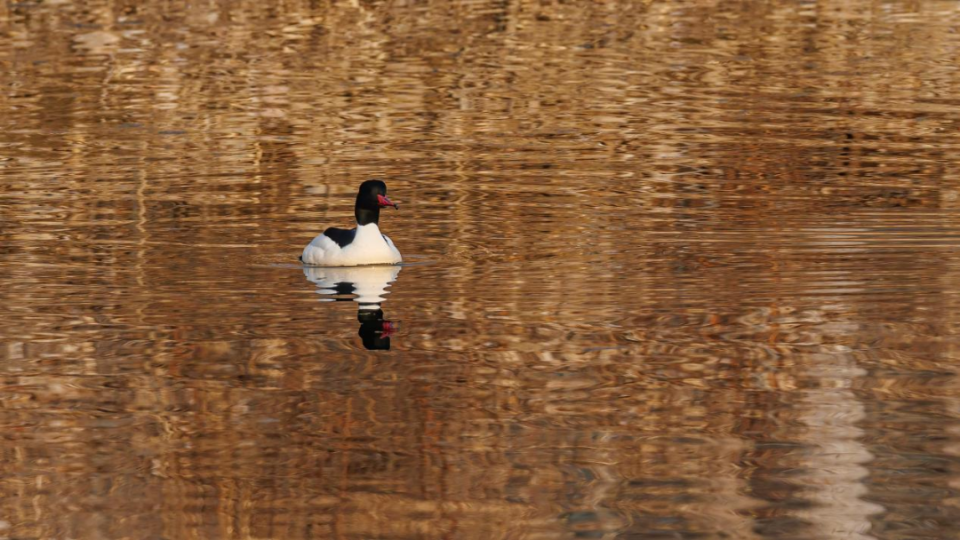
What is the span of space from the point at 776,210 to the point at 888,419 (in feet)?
24.0

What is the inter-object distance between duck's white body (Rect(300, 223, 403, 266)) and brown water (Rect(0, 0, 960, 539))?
0.19 metres

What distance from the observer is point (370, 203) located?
15281 mm

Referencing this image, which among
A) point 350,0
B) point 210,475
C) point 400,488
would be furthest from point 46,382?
point 350,0

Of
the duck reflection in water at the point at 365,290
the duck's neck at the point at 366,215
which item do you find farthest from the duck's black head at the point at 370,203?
the duck reflection in water at the point at 365,290

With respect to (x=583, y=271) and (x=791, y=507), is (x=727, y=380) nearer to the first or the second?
(x=791, y=507)

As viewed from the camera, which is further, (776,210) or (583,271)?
(776,210)

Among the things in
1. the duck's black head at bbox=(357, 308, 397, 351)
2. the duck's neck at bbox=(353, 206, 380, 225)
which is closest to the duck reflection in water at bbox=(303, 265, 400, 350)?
the duck's black head at bbox=(357, 308, 397, 351)

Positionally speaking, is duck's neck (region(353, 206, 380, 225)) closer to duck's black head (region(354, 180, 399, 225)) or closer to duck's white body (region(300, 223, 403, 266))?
duck's black head (region(354, 180, 399, 225))

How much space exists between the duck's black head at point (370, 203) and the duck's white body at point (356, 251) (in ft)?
1.01

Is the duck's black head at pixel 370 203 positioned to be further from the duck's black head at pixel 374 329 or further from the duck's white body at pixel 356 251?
the duck's black head at pixel 374 329

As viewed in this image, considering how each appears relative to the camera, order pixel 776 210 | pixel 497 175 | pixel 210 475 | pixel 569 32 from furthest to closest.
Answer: pixel 569 32, pixel 497 175, pixel 776 210, pixel 210 475

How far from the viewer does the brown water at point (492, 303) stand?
27.9 feet

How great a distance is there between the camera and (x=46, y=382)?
1084 cm

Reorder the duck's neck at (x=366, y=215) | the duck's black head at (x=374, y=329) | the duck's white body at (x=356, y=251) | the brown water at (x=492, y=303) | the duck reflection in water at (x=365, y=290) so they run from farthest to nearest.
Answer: the duck's neck at (x=366, y=215) → the duck's white body at (x=356, y=251) → the duck reflection in water at (x=365, y=290) → the duck's black head at (x=374, y=329) → the brown water at (x=492, y=303)
